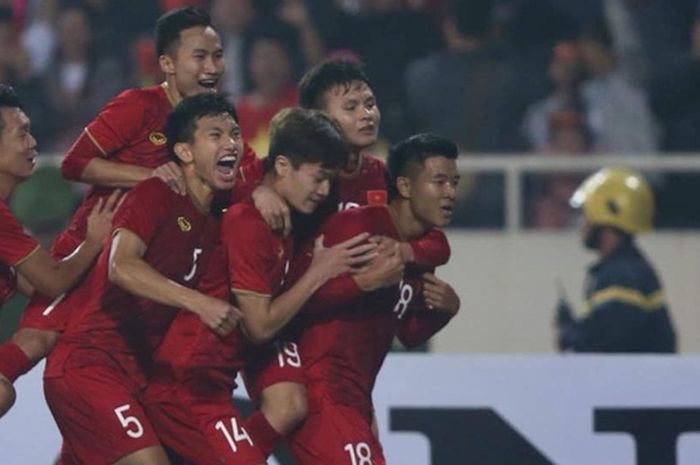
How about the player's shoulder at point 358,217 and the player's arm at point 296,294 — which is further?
the player's shoulder at point 358,217

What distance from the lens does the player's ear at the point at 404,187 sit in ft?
28.8

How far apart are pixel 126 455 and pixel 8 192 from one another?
3.75ft

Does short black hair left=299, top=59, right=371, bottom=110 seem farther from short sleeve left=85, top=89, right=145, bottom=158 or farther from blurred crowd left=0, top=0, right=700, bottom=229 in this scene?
blurred crowd left=0, top=0, right=700, bottom=229

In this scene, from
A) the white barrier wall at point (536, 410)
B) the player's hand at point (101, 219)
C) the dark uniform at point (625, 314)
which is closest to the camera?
the player's hand at point (101, 219)

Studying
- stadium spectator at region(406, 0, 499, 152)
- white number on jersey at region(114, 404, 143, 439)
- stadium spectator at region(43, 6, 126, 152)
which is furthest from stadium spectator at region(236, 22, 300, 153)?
white number on jersey at region(114, 404, 143, 439)

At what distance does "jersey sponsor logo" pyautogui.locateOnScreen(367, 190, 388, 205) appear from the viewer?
8.86 meters

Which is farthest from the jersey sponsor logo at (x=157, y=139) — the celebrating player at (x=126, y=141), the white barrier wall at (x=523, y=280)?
the white barrier wall at (x=523, y=280)

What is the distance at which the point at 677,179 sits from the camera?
40.7ft

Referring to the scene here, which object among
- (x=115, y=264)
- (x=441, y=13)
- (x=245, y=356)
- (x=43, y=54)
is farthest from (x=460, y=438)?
(x=43, y=54)

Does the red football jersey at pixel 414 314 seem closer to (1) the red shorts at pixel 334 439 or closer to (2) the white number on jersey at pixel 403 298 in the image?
(2) the white number on jersey at pixel 403 298

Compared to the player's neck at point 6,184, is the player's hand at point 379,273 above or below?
below

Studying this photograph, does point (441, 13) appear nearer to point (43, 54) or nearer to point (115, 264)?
point (43, 54)

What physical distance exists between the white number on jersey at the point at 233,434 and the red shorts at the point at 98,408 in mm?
248

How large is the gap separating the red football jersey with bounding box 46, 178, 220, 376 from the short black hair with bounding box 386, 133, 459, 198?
0.76 metres
